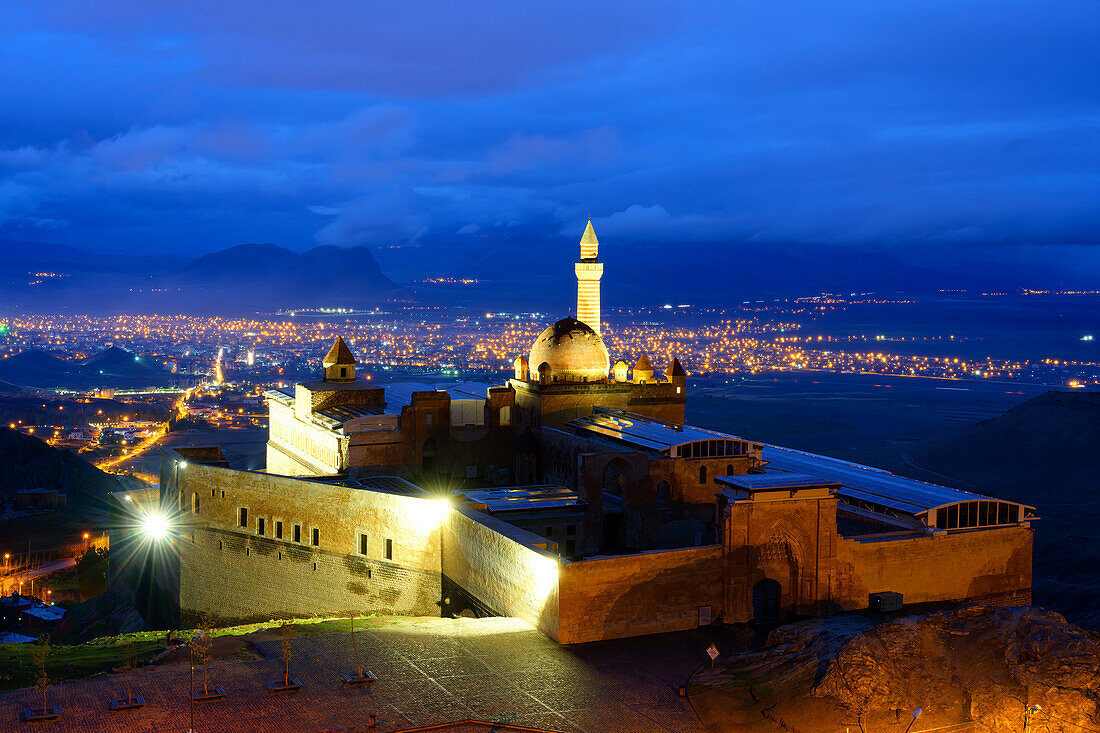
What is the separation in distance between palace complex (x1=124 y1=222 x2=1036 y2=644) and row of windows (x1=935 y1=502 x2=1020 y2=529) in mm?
64

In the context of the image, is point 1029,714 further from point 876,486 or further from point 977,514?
point 876,486

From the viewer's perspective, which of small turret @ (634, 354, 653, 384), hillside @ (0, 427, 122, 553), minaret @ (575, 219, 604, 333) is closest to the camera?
small turret @ (634, 354, 653, 384)

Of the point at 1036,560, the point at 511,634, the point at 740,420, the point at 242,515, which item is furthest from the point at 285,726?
the point at 740,420

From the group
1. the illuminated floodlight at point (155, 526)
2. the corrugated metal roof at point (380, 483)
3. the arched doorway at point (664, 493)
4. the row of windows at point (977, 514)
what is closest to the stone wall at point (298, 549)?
the illuminated floodlight at point (155, 526)

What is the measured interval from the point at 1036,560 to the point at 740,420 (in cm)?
6056

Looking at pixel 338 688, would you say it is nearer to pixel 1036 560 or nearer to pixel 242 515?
pixel 242 515

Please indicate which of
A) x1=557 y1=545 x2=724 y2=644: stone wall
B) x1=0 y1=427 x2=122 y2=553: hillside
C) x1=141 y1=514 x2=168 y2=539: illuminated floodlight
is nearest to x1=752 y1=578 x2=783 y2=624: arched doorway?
x1=557 y1=545 x2=724 y2=644: stone wall

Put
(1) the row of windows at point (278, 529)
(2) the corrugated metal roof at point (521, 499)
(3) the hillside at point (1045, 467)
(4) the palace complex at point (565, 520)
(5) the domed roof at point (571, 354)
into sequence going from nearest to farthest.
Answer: (4) the palace complex at point (565, 520), (2) the corrugated metal roof at point (521, 499), (1) the row of windows at point (278, 529), (5) the domed roof at point (571, 354), (3) the hillside at point (1045, 467)

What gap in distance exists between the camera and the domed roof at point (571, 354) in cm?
4659

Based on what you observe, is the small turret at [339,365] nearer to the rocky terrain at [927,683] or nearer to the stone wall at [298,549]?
the stone wall at [298,549]

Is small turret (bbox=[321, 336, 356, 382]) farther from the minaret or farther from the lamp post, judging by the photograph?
the lamp post

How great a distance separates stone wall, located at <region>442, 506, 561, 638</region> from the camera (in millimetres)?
27922

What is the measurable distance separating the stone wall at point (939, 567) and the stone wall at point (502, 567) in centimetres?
867

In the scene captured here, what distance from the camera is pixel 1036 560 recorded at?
171 feet
